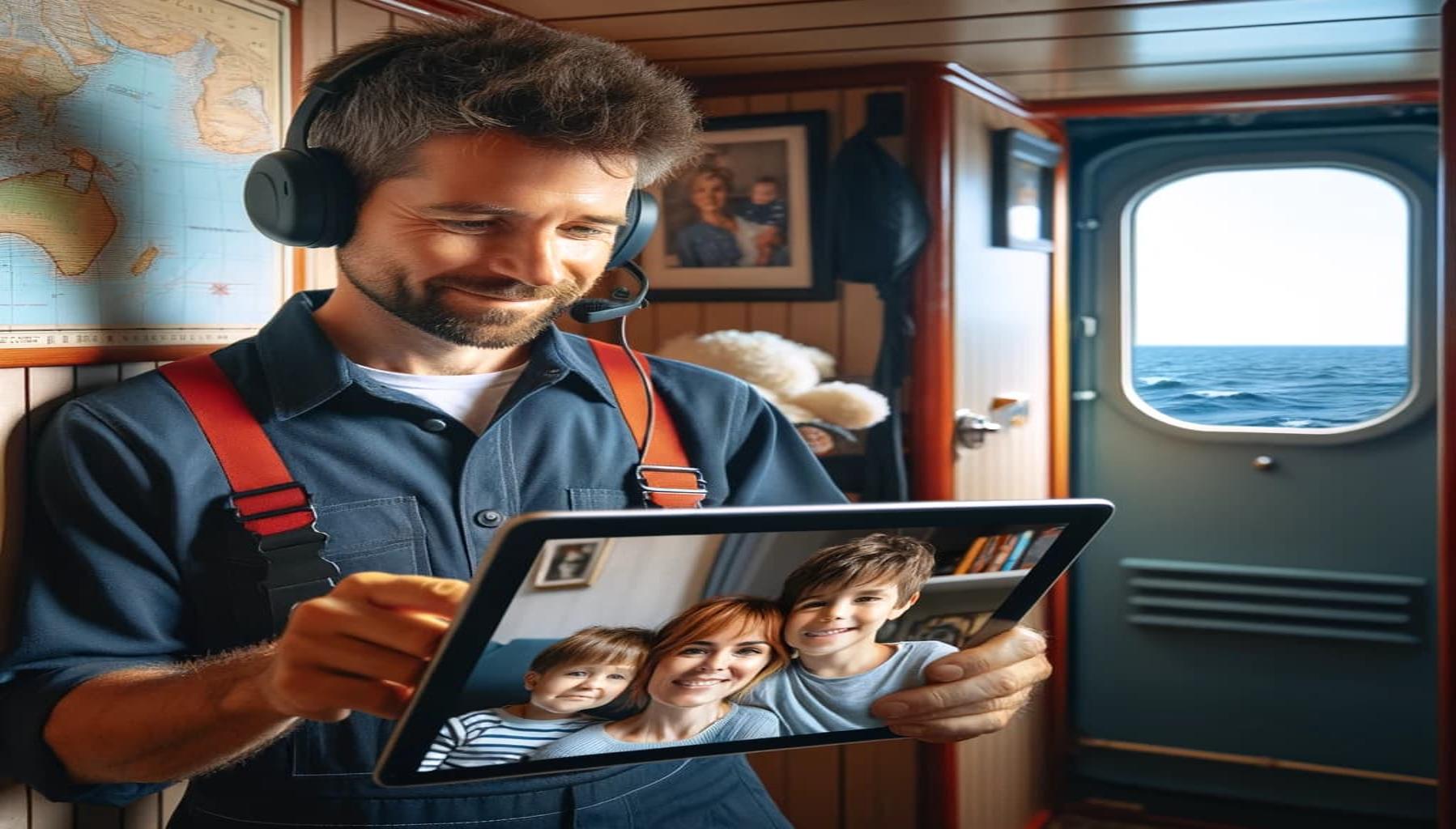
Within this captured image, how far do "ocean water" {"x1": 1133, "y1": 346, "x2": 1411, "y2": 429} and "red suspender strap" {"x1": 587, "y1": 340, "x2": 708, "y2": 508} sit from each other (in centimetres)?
238

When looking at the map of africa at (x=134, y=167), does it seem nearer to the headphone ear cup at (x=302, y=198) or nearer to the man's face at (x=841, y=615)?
the headphone ear cup at (x=302, y=198)

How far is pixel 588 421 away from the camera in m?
1.77

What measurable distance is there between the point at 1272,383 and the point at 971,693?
2.67m

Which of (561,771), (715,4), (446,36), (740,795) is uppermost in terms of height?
(715,4)

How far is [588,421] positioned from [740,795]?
530 millimetres

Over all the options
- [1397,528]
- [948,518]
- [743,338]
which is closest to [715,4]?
[743,338]

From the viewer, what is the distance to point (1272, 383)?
3742 mm

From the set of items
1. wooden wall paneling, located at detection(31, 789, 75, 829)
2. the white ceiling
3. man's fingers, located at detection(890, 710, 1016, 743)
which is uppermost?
the white ceiling

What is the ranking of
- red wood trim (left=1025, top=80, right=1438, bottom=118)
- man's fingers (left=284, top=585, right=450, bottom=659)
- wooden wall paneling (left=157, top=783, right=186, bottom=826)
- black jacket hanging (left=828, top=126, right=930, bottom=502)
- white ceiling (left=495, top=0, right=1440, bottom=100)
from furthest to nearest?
red wood trim (left=1025, top=80, right=1438, bottom=118) → black jacket hanging (left=828, top=126, right=930, bottom=502) → white ceiling (left=495, top=0, right=1440, bottom=100) → wooden wall paneling (left=157, top=783, right=186, bottom=826) → man's fingers (left=284, top=585, right=450, bottom=659)

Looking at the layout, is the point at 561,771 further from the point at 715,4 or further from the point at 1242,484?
the point at 1242,484

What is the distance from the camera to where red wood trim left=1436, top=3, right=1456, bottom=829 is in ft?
8.46

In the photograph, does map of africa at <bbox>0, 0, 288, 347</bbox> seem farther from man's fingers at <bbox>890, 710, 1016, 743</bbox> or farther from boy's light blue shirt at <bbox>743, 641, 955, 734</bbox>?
man's fingers at <bbox>890, 710, 1016, 743</bbox>

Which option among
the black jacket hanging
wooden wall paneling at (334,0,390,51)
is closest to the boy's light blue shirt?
wooden wall paneling at (334,0,390,51)

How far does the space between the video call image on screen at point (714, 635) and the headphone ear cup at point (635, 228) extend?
2.36 ft
